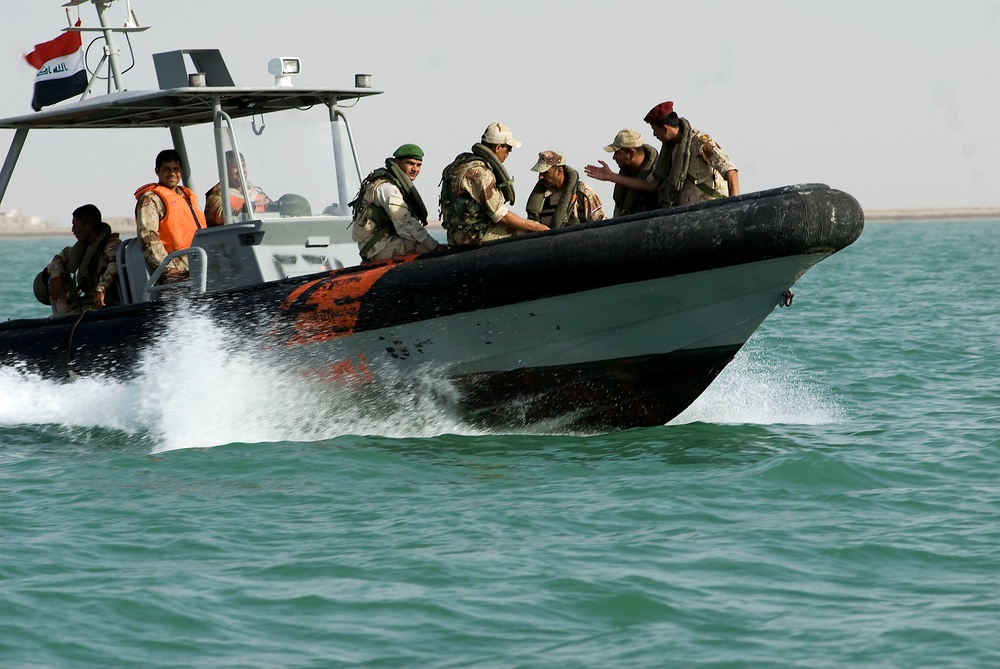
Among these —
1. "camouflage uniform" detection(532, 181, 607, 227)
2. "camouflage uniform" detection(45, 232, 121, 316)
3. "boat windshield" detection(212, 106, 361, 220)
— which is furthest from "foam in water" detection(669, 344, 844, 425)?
"camouflage uniform" detection(45, 232, 121, 316)

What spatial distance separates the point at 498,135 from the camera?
699 cm

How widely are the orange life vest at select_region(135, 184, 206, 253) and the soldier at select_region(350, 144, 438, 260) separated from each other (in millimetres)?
1340

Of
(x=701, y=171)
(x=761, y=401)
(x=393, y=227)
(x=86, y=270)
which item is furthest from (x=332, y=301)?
(x=761, y=401)

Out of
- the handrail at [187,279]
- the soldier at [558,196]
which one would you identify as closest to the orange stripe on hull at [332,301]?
the handrail at [187,279]

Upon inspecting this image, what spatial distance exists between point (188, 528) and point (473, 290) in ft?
6.81

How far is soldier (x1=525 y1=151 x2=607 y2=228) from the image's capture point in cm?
731

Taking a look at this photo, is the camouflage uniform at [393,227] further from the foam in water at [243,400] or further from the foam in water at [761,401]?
the foam in water at [761,401]

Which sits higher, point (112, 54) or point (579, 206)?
point (112, 54)

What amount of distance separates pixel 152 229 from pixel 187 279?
375 mm

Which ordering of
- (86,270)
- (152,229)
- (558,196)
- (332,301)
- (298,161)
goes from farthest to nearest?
(86,270), (298,161), (152,229), (558,196), (332,301)

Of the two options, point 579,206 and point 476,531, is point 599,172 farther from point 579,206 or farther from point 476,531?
point 476,531

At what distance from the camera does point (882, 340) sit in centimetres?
1320

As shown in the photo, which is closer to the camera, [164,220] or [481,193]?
[481,193]

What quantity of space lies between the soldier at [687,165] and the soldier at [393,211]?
53.8 inches
